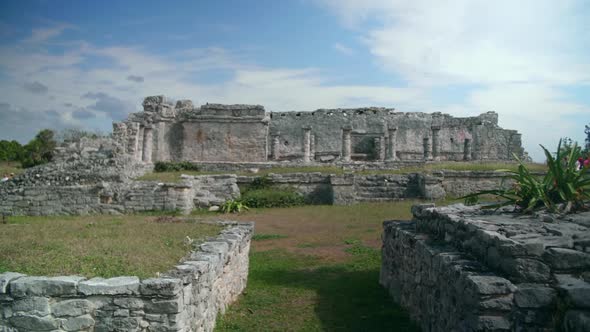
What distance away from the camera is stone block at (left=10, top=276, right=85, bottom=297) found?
4070 mm

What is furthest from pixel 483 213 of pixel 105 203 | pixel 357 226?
pixel 105 203

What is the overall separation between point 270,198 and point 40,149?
2271cm

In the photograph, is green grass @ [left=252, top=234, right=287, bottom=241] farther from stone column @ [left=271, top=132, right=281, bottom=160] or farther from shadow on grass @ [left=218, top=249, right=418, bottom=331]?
stone column @ [left=271, top=132, right=281, bottom=160]

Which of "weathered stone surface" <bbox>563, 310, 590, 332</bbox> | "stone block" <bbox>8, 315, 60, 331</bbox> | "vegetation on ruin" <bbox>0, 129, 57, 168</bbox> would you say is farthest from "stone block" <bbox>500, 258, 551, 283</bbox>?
"vegetation on ruin" <bbox>0, 129, 57, 168</bbox>

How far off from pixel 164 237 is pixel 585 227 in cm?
504

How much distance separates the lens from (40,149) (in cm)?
3272

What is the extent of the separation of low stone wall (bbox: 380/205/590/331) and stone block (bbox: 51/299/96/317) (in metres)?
3.09

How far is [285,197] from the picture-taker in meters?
17.5

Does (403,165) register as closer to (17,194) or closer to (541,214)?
(17,194)

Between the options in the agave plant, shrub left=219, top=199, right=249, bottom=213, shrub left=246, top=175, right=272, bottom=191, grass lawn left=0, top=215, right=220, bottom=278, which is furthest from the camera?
shrub left=246, top=175, right=272, bottom=191

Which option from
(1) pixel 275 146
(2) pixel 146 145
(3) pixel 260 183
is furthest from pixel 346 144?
(2) pixel 146 145

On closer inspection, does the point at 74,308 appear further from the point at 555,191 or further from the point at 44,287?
the point at 555,191

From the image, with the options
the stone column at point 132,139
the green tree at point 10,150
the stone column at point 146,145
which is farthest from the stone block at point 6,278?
the green tree at point 10,150

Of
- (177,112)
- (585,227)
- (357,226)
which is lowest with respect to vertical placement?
(357,226)
